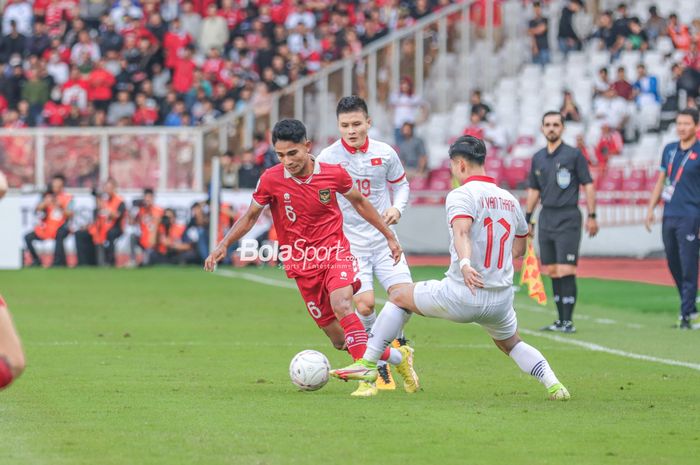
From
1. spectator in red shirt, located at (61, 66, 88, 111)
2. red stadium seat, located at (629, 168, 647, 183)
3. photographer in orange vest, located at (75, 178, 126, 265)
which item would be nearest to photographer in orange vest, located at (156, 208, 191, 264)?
photographer in orange vest, located at (75, 178, 126, 265)

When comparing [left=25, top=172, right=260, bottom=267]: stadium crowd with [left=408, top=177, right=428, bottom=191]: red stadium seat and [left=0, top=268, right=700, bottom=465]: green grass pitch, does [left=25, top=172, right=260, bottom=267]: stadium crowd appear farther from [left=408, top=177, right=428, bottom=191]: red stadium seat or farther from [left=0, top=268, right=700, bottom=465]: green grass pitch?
[left=0, top=268, right=700, bottom=465]: green grass pitch

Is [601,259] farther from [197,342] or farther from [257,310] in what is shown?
[197,342]

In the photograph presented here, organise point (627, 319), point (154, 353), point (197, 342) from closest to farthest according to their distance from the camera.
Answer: point (154, 353) → point (197, 342) → point (627, 319)

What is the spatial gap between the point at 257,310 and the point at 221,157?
11.2 metres

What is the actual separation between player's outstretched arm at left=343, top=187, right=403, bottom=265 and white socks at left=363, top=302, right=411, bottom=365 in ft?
1.75

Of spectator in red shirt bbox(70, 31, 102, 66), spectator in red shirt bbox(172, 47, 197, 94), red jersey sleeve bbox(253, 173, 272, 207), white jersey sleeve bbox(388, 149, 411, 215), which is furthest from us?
spectator in red shirt bbox(70, 31, 102, 66)

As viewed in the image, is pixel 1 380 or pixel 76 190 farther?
pixel 76 190

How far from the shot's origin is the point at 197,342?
14.6 m

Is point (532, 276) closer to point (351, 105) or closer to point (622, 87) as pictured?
point (351, 105)

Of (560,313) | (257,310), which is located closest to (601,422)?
(560,313)

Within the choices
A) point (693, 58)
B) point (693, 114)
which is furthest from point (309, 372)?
point (693, 58)

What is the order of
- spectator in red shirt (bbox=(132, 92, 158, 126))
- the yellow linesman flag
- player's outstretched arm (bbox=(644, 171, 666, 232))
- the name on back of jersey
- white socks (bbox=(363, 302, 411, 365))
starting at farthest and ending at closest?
spectator in red shirt (bbox=(132, 92, 158, 126)) → player's outstretched arm (bbox=(644, 171, 666, 232)) → the yellow linesman flag → white socks (bbox=(363, 302, 411, 365)) → the name on back of jersey

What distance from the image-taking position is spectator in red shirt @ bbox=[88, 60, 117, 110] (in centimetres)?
3438

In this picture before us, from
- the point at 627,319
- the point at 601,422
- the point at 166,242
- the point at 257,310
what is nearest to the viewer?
the point at 601,422
